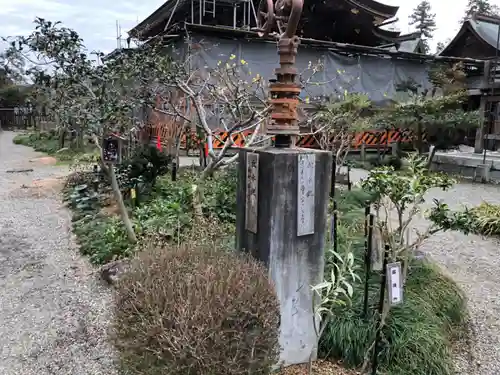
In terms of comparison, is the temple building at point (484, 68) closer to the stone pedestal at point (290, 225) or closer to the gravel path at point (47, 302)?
the stone pedestal at point (290, 225)

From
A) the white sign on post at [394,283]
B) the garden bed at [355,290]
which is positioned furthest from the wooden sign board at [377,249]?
the white sign on post at [394,283]

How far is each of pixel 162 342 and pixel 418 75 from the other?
17054mm

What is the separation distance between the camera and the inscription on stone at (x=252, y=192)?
289 centimetres

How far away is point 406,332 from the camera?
3314 mm

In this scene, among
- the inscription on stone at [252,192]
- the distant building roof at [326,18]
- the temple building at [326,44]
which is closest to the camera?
the inscription on stone at [252,192]

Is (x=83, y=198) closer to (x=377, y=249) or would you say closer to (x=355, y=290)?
(x=355, y=290)

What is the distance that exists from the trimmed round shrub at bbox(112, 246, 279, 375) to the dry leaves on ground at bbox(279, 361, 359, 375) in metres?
0.77

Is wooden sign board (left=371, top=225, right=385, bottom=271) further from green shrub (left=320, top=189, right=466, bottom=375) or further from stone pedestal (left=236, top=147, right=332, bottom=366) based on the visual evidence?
stone pedestal (left=236, top=147, right=332, bottom=366)

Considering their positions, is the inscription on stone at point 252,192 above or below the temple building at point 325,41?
below

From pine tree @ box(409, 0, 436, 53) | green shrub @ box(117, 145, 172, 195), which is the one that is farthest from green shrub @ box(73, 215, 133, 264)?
pine tree @ box(409, 0, 436, 53)

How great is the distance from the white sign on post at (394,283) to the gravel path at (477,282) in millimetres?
1101

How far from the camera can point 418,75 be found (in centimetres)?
1669

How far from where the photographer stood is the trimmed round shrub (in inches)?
77.6

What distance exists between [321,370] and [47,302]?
2817 mm
